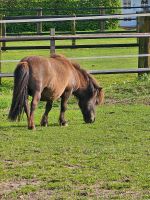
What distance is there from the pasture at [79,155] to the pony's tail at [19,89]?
0.30 metres

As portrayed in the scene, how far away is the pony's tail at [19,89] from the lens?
891cm

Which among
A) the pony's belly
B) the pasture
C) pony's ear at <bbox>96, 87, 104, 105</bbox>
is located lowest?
the pasture

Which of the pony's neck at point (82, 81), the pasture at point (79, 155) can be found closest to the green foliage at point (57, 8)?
the pasture at point (79, 155)

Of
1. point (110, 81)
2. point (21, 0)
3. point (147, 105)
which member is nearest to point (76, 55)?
point (110, 81)

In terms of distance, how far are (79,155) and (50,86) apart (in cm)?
227

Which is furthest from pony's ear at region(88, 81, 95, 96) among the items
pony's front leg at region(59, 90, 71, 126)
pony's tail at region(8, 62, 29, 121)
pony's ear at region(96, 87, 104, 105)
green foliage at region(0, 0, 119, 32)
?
green foliage at region(0, 0, 119, 32)

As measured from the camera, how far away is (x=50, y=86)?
31.2ft

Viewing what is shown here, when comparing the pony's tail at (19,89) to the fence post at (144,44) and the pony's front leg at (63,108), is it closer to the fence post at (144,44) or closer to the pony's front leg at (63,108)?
the pony's front leg at (63,108)

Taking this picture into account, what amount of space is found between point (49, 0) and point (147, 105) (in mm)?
24412

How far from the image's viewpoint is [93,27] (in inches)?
1291

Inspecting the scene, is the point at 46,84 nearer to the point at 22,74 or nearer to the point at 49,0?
the point at 22,74

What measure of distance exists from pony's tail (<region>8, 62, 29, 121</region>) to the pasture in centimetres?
30

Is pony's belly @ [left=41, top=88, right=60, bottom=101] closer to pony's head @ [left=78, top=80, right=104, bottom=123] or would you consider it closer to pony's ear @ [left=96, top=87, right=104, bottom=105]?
pony's head @ [left=78, top=80, right=104, bottom=123]

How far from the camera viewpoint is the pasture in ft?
19.5
